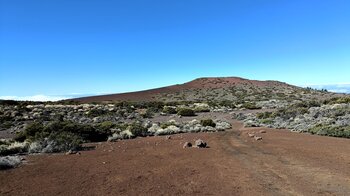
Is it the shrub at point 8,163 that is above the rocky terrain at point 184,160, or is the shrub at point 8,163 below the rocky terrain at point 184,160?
above

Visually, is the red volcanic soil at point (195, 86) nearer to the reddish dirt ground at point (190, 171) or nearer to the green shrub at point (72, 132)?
the green shrub at point (72, 132)

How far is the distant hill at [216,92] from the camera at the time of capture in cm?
7069

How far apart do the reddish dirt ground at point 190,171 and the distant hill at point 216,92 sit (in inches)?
2101

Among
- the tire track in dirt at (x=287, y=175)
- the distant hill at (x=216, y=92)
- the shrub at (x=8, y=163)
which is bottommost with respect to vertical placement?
the tire track in dirt at (x=287, y=175)

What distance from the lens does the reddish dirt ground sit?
27.8 ft

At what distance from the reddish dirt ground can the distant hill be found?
53361 millimetres

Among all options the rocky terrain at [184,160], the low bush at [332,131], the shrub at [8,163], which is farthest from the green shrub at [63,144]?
the low bush at [332,131]

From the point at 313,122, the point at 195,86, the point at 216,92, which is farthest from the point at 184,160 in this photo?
the point at 195,86

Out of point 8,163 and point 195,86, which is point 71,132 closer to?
point 8,163

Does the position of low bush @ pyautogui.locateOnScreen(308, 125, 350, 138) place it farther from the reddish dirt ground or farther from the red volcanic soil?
the red volcanic soil

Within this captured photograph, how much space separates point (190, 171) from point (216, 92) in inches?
2687

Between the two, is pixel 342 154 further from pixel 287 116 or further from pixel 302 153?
pixel 287 116

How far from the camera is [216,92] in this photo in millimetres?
77938

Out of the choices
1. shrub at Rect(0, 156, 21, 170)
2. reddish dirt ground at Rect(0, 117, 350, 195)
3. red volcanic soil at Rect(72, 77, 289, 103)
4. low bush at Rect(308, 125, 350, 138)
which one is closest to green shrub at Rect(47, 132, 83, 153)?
reddish dirt ground at Rect(0, 117, 350, 195)
